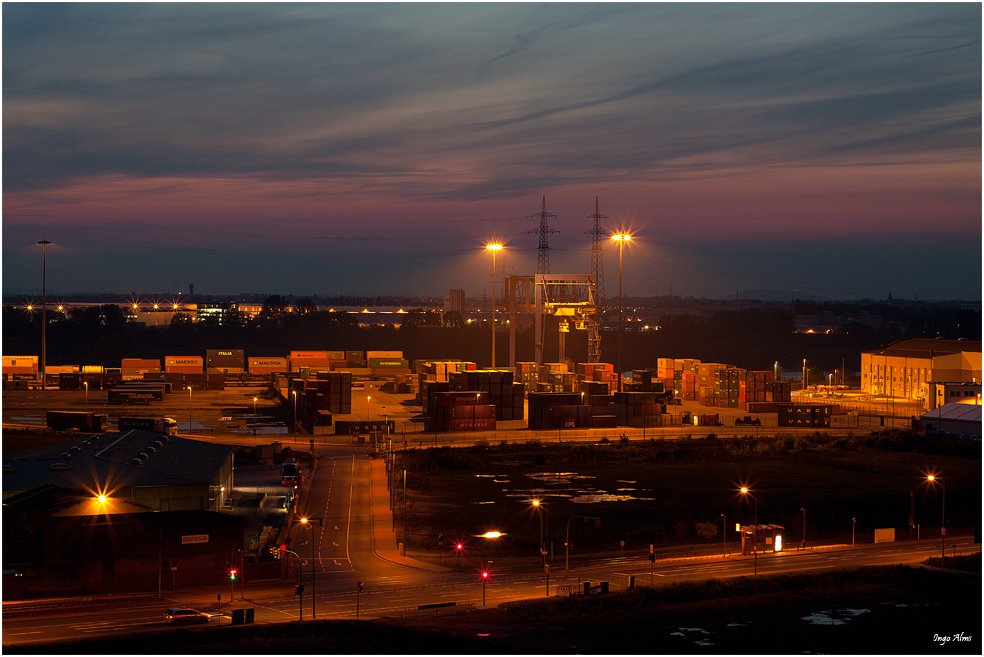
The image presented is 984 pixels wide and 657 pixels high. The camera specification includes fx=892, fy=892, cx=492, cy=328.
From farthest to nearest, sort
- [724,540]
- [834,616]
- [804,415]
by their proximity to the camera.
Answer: [804,415]
[724,540]
[834,616]

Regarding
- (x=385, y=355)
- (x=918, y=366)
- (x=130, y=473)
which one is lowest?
(x=130, y=473)

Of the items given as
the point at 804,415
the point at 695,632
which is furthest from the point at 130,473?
the point at 804,415

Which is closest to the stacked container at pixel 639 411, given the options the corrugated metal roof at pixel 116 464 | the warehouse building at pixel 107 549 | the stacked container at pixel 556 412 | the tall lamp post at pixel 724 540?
the stacked container at pixel 556 412

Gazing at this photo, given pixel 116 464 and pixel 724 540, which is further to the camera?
pixel 724 540

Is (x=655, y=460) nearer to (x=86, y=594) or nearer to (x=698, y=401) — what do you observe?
(x=698, y=401)

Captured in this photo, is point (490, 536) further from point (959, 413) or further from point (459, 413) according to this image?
point (959, 413)

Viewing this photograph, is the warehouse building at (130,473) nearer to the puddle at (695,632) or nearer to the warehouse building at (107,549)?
the warehouse building at (107,549)

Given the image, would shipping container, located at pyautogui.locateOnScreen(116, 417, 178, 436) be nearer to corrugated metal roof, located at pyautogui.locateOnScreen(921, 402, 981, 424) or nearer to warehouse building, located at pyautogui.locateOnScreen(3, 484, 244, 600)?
warehouse building, located at pyautogui.locateOnScreen(3, 484, 244, 600)

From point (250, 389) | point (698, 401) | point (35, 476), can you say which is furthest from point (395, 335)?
point (35, 476)
